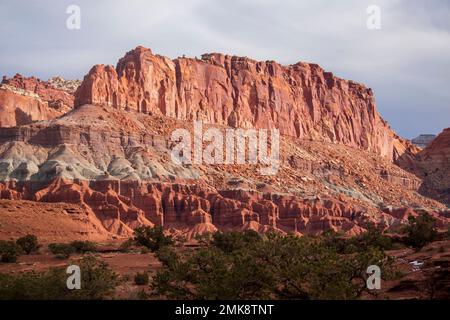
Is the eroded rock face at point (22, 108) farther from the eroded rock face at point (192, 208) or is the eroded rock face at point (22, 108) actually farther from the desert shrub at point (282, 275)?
the desert shrub at point (282, 275)

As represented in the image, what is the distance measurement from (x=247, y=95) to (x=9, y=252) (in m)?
95.7

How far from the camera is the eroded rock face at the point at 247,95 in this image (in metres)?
127

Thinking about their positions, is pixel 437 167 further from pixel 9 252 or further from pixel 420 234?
pixel 9 252

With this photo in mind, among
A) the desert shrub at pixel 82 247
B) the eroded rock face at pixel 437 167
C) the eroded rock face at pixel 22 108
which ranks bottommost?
the desert shrub at pixel 82 247

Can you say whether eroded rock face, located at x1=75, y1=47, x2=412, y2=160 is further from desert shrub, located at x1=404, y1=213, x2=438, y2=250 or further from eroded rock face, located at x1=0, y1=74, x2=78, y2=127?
desert shrub, located at x1=404, y1=213, x2=438, y2=250

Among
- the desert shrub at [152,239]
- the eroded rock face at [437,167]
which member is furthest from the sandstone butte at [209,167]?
the desert shrub at [152,239]

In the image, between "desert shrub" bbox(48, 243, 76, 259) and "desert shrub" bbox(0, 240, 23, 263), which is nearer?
"desert shrub" bbox(0, 240, 23, 263)

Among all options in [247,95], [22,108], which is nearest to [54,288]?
[22,108]

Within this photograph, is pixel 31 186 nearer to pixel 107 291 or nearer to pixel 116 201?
pixel 116 201

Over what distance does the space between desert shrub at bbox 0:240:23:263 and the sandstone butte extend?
21447mm

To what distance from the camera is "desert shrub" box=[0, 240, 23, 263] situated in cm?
5791

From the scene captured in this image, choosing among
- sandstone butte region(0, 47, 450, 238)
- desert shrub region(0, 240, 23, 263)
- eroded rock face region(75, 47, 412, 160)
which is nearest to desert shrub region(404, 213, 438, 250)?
desert shrub region(0, 240, 23, 263)

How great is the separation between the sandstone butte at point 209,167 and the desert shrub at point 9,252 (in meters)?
21.4
